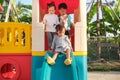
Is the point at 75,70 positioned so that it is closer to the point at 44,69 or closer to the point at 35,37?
the point at 44,69

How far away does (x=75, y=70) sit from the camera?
4.86m

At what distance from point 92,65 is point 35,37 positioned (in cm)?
873

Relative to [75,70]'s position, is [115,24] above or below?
above

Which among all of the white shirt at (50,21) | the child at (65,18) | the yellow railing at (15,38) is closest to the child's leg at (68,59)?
the child at (65,18)

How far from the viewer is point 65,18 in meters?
5.17

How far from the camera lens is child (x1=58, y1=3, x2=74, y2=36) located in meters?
5.14

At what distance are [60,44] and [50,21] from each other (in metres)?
0.46

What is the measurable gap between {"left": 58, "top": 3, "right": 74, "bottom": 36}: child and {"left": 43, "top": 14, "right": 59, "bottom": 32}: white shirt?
9 cm

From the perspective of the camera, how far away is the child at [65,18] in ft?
16.9

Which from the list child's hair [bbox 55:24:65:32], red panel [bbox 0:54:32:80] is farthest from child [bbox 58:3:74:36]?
red panel [bbox 0:54:32:80]

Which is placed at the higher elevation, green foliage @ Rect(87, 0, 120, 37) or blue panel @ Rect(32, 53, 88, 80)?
green foliage @ Rect(87, 0, 120, 37)

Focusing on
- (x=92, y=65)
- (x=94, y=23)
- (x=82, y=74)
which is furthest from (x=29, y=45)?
(x=94, y=23)

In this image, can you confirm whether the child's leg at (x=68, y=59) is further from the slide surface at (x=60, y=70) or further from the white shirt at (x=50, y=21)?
the white shirt at (x=50, y=21)

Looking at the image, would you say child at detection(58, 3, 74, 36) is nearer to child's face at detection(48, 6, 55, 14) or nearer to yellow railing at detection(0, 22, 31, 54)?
child's face at detection(48, 6, 55, 14)
